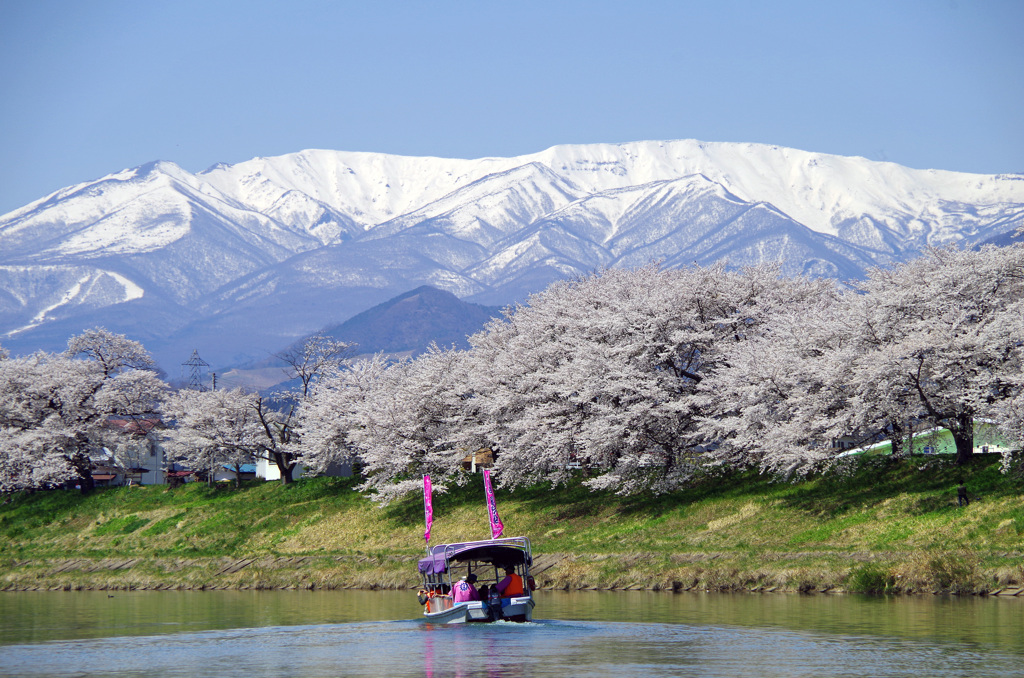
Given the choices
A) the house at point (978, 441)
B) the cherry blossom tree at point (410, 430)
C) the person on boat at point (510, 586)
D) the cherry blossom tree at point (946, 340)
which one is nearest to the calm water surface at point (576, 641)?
the person on boat at point (510, 586)

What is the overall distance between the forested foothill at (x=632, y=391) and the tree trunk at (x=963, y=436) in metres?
0.12

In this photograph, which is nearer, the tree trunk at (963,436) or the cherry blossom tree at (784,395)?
the tree trunk at (963,436)

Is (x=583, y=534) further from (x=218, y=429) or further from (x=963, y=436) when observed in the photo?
(x=218, y=429)

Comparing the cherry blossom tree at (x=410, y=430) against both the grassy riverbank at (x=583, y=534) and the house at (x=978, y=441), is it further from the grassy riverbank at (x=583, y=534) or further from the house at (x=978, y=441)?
the house at (x=978, y=441)

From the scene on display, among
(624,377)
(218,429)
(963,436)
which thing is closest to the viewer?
(963,436)

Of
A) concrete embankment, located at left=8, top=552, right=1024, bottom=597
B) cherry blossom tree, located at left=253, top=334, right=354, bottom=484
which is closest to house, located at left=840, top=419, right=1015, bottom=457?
concrete embankment, located at left=8, top=552, right=1024, bottom=597

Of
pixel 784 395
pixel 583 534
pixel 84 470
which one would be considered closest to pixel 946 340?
pixel 784 395

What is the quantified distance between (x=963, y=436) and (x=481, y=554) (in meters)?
26.8

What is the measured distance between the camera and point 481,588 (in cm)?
4550

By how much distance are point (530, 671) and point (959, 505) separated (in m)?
28.5

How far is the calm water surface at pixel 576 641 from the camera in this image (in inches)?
1244

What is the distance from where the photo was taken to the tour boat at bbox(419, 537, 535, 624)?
42844mm

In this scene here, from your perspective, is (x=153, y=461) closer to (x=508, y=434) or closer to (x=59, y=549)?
(x=59, y=549)

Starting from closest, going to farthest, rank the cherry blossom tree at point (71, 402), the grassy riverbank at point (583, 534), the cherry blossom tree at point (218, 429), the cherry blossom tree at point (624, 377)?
the grassy riverbank at point (583, 534) → the cherry blossom tree at point (624, 377) → the cherry blossom tree at point (71, 402) → the cherry blossom tree at point (218, 429)
